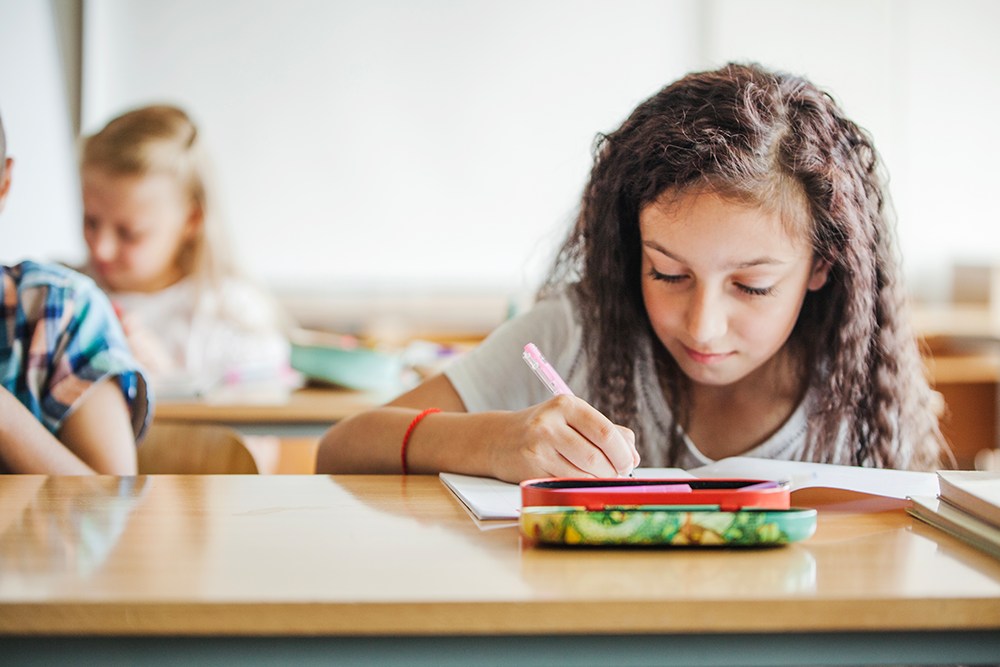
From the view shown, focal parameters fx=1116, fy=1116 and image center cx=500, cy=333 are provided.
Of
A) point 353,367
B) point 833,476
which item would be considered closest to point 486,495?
point 833,476

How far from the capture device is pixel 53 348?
1302 millimetres

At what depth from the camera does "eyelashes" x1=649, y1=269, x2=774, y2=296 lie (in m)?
1.12

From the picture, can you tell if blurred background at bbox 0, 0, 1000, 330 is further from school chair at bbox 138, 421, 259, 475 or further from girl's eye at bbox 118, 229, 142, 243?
school chair at bbox 138, 421, 259, 475

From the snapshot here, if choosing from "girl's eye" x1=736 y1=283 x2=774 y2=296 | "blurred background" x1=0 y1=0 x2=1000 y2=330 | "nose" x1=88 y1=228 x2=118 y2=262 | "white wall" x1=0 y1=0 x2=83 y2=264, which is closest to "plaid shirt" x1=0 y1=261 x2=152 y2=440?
A: "girl's eye" x1=736 y1=283 x2=774 y2=296

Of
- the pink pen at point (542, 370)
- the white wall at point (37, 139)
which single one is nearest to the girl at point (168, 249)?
the white wall at point (37, 139)

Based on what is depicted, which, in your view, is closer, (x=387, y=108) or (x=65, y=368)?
(x=65, y=368)

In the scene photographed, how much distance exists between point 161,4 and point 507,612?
3.73m

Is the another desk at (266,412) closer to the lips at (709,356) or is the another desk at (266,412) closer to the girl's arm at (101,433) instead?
the girl's arm at (101,433)

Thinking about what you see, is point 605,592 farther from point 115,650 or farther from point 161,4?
point 161,4

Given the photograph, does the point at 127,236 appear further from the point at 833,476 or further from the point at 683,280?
the point at 833,476

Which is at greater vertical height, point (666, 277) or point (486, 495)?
point (666, 277)

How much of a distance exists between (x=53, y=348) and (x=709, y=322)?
76 centimetres

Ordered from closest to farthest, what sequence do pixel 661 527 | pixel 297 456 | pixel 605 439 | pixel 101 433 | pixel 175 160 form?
pixel 661 527 < pixel 605 439 < pixel 101 433 < pixel 175 160 < pixel 297 456

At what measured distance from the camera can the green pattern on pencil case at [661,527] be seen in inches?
29.0
